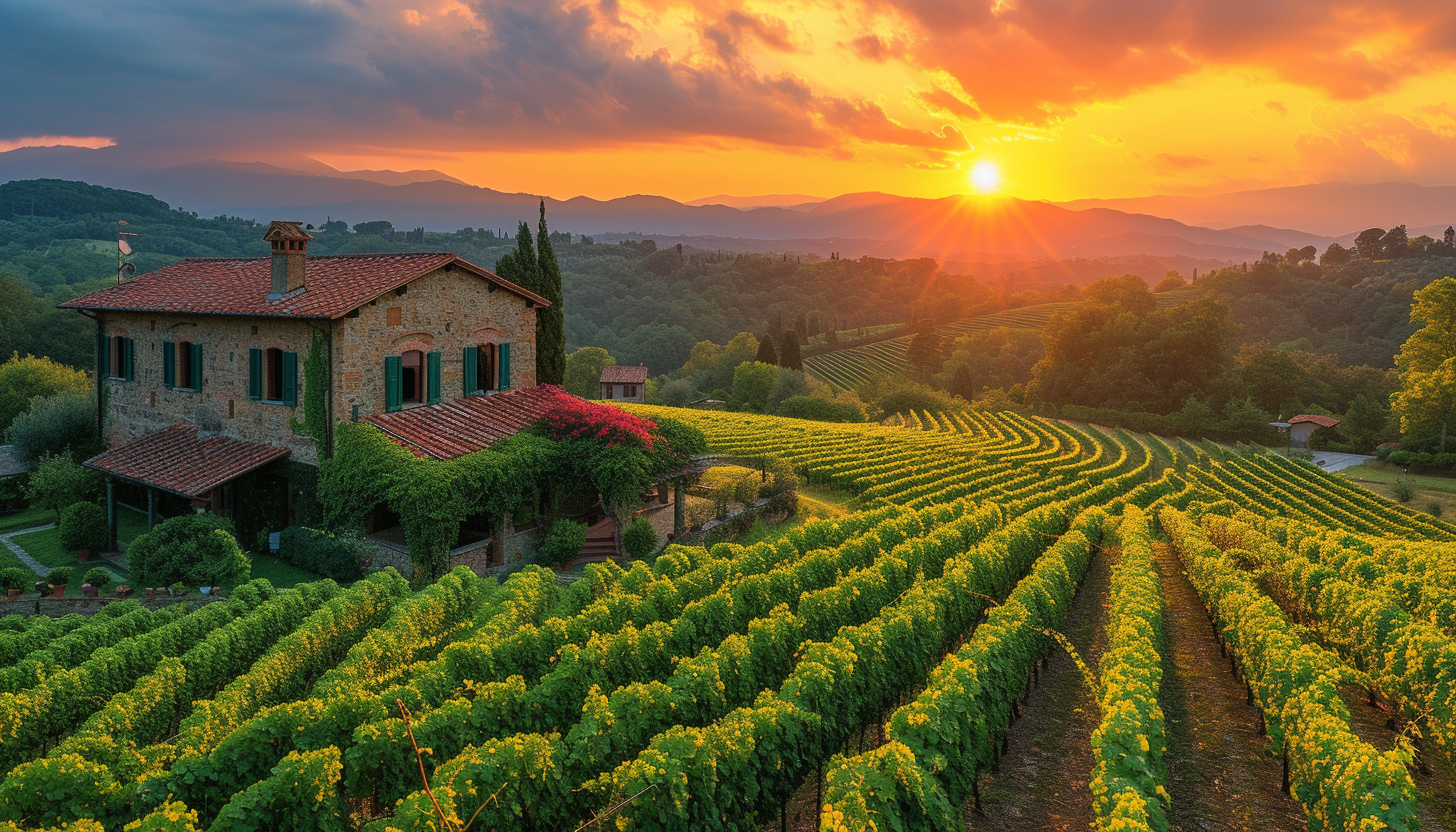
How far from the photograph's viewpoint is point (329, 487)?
1870cm

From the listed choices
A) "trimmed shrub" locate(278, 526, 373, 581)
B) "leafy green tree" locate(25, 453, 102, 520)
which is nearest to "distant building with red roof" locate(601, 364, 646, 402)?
"leafy green tree" locate(25, 453, 102, 520)

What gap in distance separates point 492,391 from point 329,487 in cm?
606

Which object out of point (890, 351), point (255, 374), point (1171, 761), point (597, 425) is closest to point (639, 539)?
point (597, 425)

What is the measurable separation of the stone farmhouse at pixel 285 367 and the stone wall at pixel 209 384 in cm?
5

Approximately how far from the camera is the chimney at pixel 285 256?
20.6 meters

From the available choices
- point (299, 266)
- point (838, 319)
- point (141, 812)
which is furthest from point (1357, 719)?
point (838, 319)

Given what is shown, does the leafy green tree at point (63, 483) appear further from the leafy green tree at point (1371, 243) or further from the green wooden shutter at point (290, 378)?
the leafy green tree at point (1371, 243)

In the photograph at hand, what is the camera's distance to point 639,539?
2100cm

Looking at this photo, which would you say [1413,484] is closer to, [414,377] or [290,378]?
[414,377]

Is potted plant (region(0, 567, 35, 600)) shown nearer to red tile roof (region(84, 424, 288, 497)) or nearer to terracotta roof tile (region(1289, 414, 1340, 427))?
red tile roof (region(84, 424, 288, 497))

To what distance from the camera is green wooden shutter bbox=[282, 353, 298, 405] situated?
65.0ft

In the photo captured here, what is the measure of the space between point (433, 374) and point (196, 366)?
659 cm

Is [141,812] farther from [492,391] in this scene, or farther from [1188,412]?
[1188,412]

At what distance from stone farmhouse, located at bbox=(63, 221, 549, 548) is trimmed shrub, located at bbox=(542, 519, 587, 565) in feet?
9.52
